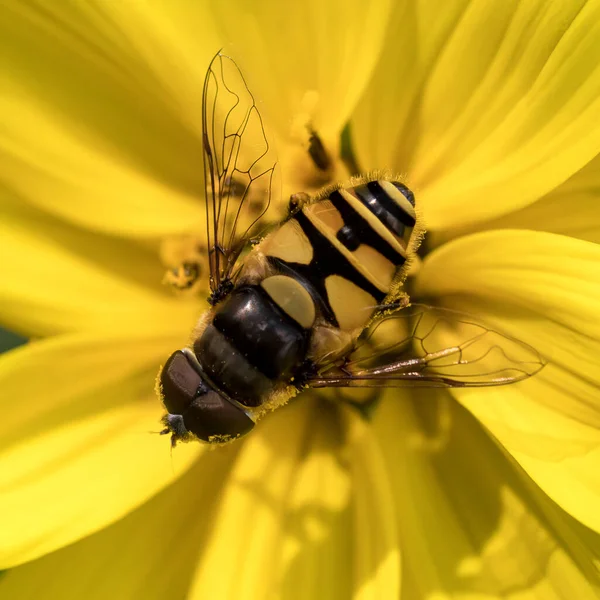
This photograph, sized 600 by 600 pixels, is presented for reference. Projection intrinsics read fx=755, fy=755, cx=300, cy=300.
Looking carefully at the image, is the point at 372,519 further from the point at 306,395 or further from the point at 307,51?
the point at 307,51

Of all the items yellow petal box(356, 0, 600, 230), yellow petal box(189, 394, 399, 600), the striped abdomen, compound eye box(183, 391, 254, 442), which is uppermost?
yellow petal box(356, 0, 600, 230)

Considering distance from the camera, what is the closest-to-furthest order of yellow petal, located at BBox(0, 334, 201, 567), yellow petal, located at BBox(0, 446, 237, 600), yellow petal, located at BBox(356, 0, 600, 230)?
yellow petal, located at BBox(356, 0, 600, 230) → yellow petal, located at BBox(0, 334, 201, 567) → yellow petal, located at BBox(0, 446, 237, 600)

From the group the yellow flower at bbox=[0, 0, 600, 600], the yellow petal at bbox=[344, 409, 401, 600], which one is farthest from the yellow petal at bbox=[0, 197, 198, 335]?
the yellow petal at bbox=[344, 409, 401, 600]

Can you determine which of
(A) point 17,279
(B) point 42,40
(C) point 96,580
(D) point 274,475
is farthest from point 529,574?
(B) point 42,40

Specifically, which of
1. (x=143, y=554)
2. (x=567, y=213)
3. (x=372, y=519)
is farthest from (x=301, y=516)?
(x=567, y=213)

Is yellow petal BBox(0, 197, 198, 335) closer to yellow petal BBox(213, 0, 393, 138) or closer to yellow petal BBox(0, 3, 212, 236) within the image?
yellow petal BBox(0, 3, 212, 236)

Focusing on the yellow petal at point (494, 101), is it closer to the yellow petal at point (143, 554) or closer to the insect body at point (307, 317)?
the insect body at point (307, 317)
